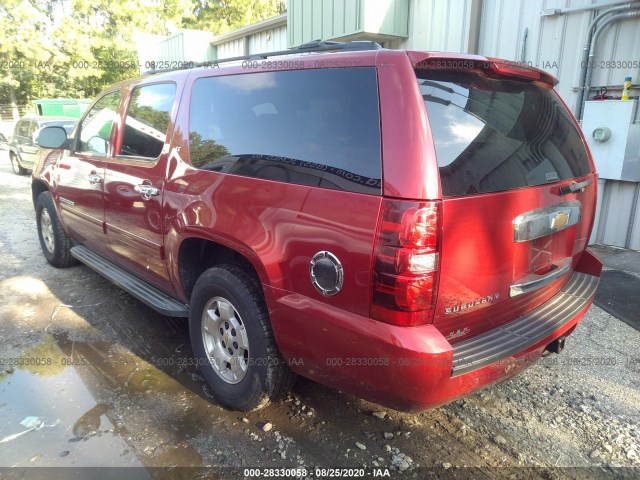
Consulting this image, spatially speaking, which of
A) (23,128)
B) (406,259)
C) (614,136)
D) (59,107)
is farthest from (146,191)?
(59,107)

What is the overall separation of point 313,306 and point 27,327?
2.98 metres

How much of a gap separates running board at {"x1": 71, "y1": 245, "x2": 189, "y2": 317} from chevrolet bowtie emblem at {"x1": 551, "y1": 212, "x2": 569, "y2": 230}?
7.41 feet

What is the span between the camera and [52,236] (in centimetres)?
522

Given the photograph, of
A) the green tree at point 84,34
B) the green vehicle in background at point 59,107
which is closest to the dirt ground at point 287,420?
the green vehicle in background at point 59,107

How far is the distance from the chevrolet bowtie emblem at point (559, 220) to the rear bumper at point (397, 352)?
48cm

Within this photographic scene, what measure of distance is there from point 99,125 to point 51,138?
63cm

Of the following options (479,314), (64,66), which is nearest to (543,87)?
(479,314)

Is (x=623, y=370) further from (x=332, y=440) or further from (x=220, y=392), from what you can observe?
(x=220, y=392)

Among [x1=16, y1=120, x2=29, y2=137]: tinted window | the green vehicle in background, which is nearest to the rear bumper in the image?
[x1=16, y1=120, x2=29, y2=137]: tinted window

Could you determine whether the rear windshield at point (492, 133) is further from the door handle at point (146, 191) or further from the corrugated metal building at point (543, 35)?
the corrugated metal building at point (543, 35)

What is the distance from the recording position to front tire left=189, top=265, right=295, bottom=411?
2.51 meters

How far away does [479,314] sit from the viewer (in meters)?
2.20

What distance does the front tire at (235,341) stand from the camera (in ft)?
8.23

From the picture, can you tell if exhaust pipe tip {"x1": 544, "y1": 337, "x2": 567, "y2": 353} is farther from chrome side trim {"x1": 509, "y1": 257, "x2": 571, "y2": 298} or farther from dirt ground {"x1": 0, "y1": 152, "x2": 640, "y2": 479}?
dirt ground {"x1": 0, "y1": 152, "x2": 640, "y2": 479}
